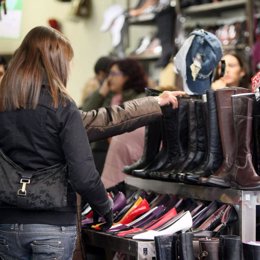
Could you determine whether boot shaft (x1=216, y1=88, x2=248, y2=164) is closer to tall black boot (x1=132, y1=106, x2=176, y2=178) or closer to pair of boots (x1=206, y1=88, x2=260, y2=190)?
pair of boots (x1=206, y1=88, x2=260, y2=190)

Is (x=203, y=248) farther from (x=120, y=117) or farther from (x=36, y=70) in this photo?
(x=36, y=70)

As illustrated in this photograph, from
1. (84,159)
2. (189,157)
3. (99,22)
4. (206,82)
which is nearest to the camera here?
(84,159)

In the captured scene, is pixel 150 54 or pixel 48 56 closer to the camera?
pixel 48 56

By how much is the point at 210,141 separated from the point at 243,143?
21cm

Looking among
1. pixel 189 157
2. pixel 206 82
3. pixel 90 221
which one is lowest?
pixel 90 221

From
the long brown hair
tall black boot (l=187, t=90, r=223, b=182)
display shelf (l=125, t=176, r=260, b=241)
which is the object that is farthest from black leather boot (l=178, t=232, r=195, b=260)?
the long brown hair

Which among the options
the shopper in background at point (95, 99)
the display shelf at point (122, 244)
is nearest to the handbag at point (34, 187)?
the display shelf at point (122, 244)

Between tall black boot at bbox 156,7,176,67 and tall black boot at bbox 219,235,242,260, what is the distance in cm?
462

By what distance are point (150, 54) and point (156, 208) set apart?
469 cm

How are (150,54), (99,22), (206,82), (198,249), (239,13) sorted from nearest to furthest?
1. (198,249)
2. (206,82)
3. (239,13)
4. (150,54)
5. (99,22)

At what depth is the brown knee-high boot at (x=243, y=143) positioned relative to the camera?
3.11 m

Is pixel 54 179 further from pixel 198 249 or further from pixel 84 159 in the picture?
pixel 198 249

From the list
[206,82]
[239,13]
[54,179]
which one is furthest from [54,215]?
[239,13]

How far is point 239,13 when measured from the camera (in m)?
7.29
